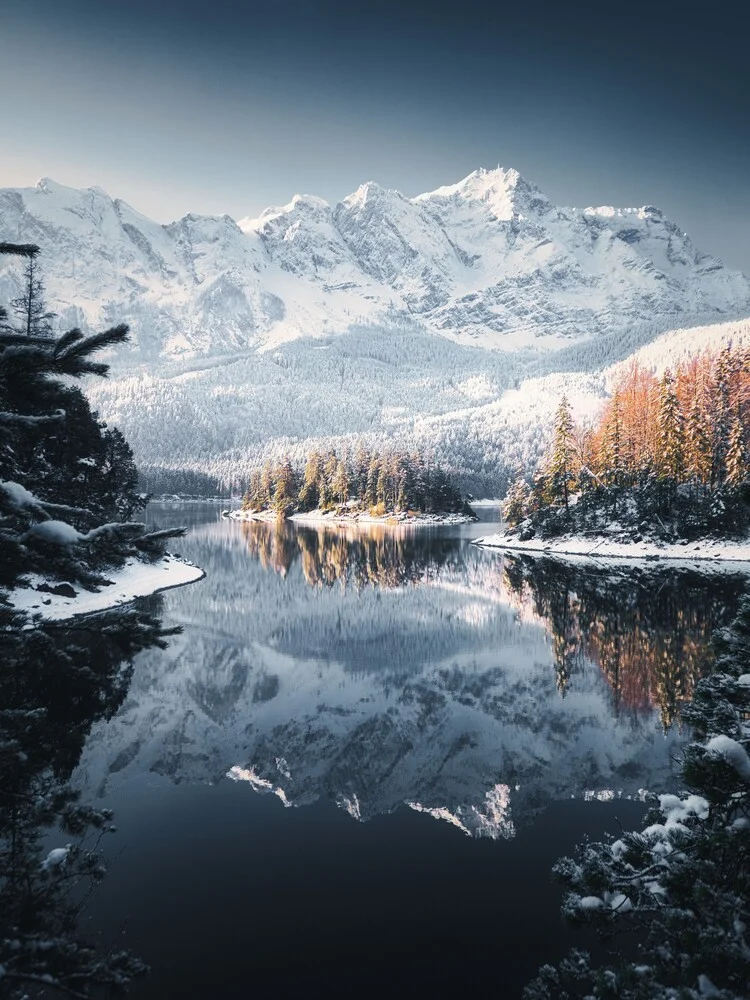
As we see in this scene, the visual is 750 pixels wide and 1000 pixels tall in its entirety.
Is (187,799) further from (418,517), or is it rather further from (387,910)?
(418,517)

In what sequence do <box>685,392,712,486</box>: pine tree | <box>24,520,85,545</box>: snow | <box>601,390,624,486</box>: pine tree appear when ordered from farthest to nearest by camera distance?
<box>601,390,624,486</box>: pine tree < <box>685,392,712,486</box>: pine tree < <box>24,520,85,545</box>: snow

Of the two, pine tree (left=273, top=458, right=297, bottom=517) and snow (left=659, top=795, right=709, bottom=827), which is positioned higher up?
snow (left=659, top=795, right=709, bottom=827)

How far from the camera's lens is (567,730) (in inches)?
635

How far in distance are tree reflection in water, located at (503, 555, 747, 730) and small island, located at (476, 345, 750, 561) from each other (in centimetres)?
998

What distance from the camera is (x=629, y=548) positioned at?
60.5 metres

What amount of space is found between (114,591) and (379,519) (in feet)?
281

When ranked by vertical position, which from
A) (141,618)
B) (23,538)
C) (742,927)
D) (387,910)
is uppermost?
(23,538)

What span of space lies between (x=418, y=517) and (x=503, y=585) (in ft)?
237

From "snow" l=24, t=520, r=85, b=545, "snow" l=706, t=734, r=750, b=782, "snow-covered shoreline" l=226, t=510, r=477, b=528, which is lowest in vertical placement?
"snow-covered shoreline" l=226, t=510, r=477, b=528

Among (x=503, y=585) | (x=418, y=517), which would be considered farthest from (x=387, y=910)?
(x=418, y=517)

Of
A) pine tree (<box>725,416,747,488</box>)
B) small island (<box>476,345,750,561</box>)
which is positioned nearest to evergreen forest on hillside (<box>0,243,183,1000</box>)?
small island (<box>476,345,750,561</box>)

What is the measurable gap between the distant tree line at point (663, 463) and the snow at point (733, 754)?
5262cm

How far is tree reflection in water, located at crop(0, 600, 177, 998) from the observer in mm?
4191

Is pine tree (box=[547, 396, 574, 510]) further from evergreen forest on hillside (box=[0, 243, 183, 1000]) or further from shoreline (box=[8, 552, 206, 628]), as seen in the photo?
evergreen forest on hillside (box=[0, 243, 183, 1000])
